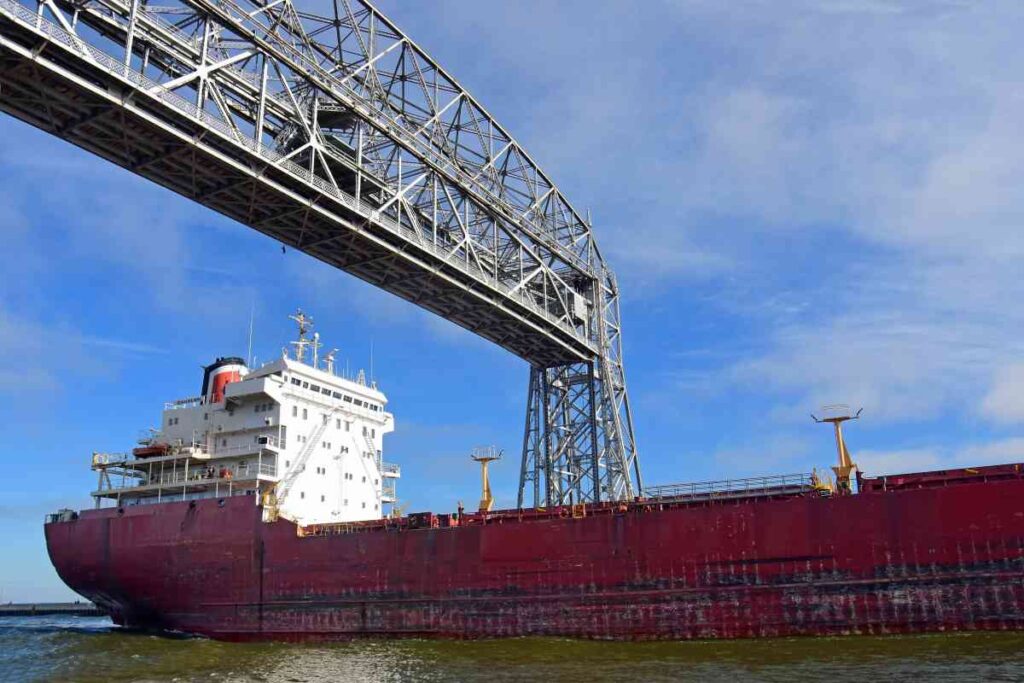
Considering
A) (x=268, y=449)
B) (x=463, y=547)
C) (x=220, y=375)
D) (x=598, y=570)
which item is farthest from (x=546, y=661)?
(x=220, y=375)

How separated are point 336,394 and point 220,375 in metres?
4.04

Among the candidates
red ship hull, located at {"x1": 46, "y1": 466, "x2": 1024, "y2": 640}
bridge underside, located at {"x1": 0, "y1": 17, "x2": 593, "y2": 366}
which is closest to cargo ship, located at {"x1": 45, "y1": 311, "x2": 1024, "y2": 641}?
red ship hull, located at {"x1": 46, "y1": 466, "x2": 1024, "y2": 640}

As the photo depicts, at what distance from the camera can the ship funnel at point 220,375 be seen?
1050 inches

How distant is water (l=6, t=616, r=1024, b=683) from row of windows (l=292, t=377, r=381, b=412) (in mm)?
8747

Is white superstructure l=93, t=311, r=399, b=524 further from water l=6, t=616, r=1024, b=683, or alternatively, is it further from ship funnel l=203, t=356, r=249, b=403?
water l=6, t=616, r=1024, b=683

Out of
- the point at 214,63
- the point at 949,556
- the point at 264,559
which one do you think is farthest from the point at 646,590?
the point at 214,63

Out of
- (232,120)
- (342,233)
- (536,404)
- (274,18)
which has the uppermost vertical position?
(274,18)

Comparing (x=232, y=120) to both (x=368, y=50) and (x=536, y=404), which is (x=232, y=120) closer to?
(x=368, y=50)

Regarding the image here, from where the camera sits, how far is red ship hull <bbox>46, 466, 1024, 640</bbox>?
49.3 ft

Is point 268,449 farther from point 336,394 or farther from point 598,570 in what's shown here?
point 598,570

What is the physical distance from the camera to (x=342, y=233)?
20781mm

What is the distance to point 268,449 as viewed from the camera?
2391 centimetres

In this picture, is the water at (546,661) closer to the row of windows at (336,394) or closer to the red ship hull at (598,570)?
the red ship hull at (598,570)

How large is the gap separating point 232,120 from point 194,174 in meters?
1.53
